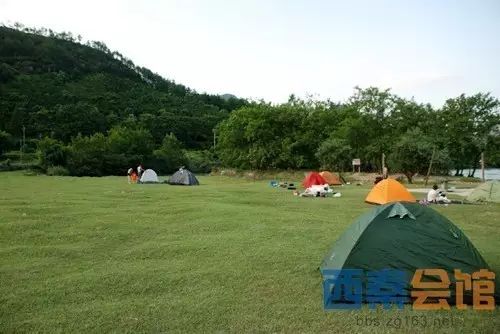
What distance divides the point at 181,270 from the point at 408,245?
420cm

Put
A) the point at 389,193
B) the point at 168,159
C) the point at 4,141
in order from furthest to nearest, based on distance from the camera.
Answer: the point at 168,159 < the point at 4,141 < the point at 389,193

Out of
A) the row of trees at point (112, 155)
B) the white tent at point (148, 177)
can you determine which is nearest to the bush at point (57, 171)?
the row of trees at point (112, 155)

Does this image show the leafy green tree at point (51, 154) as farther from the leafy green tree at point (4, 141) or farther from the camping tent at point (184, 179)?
the camping tent at point (184, 179)

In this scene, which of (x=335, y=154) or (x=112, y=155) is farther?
(x=112, y=155)

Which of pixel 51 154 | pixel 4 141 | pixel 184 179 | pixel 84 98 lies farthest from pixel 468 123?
pixel 84 98

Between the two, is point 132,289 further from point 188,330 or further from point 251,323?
point 251,323

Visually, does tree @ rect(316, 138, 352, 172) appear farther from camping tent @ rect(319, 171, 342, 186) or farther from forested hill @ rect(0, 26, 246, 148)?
forested hill @ rect(0, 26, 246, 148)

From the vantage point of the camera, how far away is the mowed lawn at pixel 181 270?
5863 millimetres

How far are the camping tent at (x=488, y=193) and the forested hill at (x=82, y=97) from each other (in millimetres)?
69792

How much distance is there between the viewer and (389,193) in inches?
704

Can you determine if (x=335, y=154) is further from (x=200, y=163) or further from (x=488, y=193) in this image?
(x=200, y=163)

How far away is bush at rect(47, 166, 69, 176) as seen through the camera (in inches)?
2030

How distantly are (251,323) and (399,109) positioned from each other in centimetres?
4396

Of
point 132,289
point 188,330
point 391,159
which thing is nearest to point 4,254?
point 132,289
